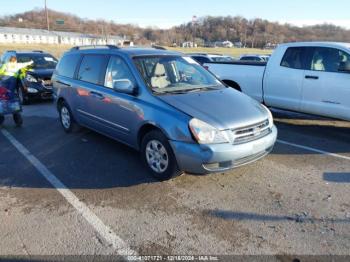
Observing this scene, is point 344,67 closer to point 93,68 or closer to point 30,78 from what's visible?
point 93,68

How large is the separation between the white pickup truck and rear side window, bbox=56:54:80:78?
4.06 m

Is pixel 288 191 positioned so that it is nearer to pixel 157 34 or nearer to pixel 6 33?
pixel 6 33

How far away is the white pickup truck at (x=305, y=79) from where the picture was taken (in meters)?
6.35

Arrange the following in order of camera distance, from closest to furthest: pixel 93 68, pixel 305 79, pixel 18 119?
pixel 93 68 → pixel 305 79 → pixel 18 119

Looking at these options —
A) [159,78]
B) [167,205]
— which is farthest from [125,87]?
[167,205]

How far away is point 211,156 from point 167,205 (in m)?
0.79

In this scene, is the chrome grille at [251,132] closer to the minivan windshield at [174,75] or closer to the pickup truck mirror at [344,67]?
the minivan windshield at [174,75]

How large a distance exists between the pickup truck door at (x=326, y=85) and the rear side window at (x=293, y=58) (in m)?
0.23

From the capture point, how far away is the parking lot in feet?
10.3

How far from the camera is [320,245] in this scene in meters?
3.09

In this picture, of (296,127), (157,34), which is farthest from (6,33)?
(296,127)

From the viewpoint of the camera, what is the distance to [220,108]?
433cm

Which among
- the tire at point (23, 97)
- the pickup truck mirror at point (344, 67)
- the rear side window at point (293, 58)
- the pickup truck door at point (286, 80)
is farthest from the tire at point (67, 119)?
the pickup truck mirror at point (344, 67)

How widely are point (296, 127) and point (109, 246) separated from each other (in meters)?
5.51
